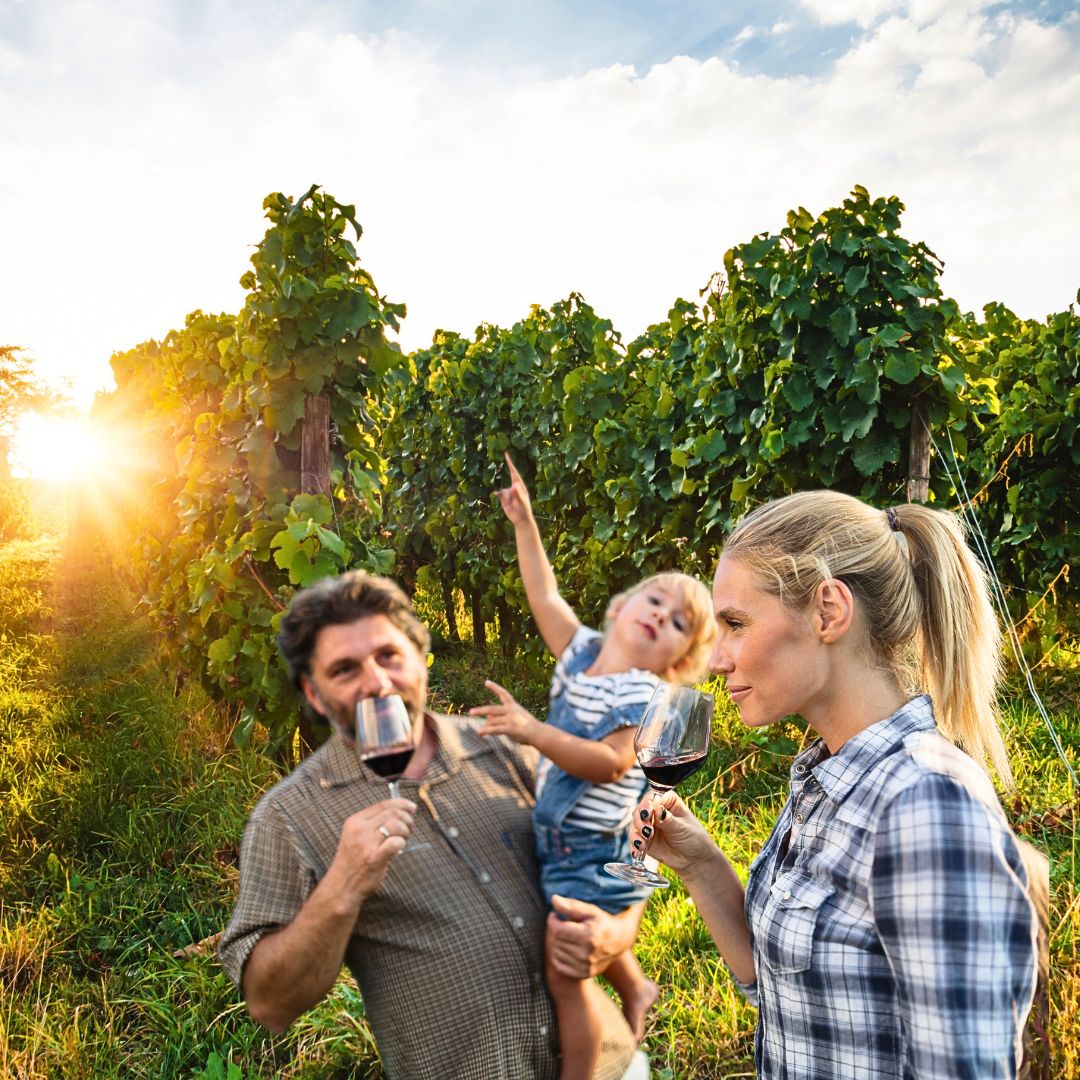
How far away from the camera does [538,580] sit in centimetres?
226

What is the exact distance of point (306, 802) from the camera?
1603mm

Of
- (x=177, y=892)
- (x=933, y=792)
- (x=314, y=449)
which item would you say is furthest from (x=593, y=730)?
(x=177, y=892)

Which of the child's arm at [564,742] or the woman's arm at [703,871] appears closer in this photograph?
the child's arm at [564,742]

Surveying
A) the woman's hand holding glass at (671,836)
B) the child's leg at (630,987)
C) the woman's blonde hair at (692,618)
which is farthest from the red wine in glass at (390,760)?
the woman's blonde hair at (692,618)

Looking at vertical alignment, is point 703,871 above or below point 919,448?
below

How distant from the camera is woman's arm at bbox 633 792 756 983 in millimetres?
1732

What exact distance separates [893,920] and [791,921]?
232 mm

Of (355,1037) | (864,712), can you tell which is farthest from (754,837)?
(864,712)

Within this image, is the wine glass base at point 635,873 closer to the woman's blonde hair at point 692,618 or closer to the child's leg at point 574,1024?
the child's leg at point 574,1024

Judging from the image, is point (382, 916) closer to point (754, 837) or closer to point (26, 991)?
point (26, 991)

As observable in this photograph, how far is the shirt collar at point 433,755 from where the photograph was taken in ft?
5.43

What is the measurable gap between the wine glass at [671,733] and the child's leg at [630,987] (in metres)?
0.21

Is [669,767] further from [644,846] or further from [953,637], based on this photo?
[953,637]

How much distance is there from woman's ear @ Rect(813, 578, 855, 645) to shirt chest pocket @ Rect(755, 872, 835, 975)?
389mm
